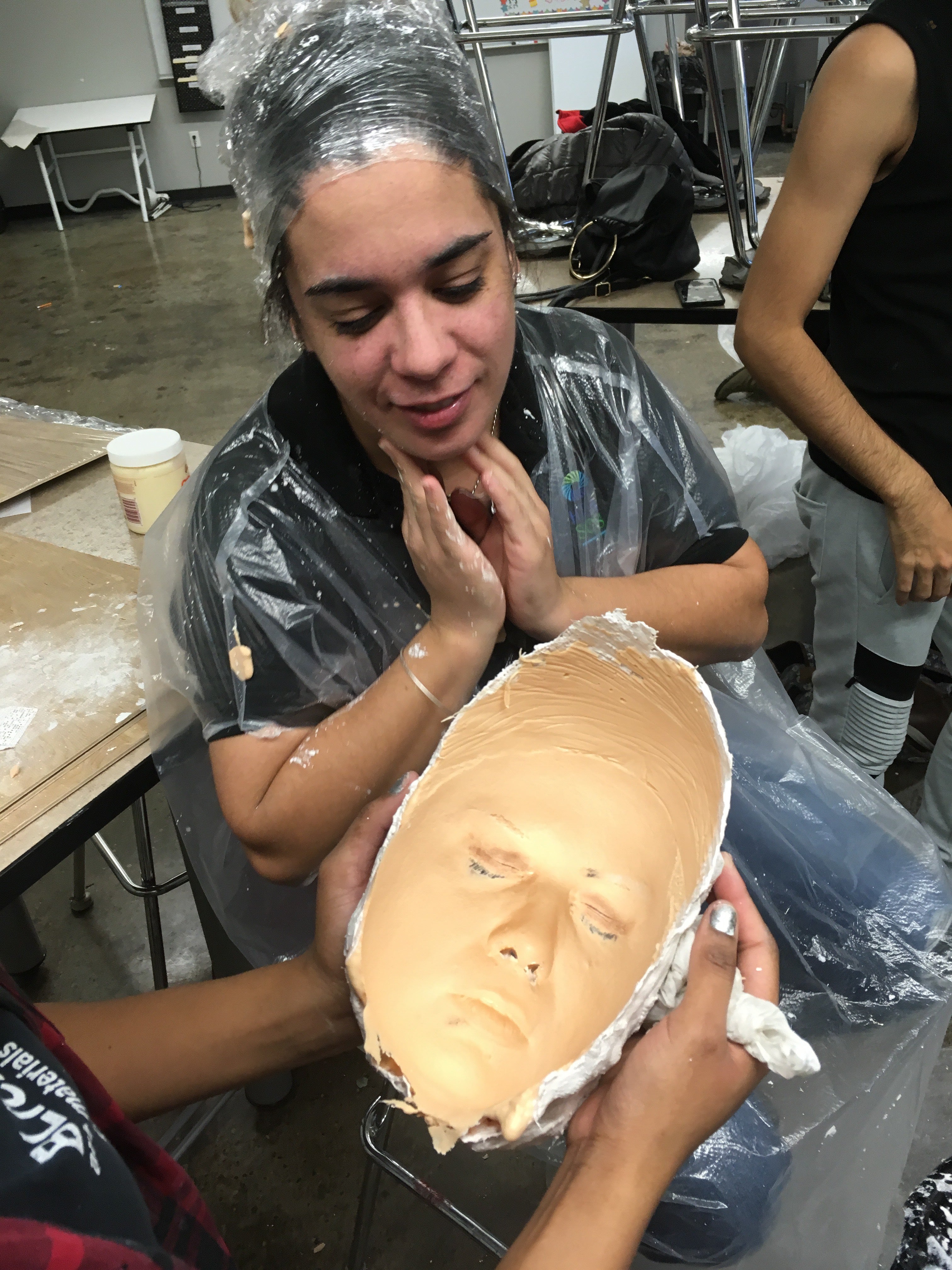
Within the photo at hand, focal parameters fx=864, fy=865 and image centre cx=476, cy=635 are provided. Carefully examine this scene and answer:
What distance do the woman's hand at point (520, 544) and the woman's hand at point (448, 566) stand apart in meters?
0.02

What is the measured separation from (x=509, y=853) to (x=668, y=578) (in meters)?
0.43

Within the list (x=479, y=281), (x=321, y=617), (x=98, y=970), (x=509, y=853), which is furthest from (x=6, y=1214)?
(x=98, y=970)

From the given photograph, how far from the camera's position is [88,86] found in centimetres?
619

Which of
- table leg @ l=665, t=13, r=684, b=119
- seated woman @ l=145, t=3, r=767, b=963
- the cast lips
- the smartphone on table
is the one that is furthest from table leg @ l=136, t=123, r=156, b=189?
the cast lips

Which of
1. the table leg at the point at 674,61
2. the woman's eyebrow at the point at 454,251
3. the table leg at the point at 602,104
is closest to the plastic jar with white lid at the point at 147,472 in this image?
the woman's eyebrow at the point at 454,251

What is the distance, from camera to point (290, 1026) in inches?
35.0

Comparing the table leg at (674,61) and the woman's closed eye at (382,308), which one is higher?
the table leg at (674,61)

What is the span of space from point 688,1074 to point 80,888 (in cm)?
162

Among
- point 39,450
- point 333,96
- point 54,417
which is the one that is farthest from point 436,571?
point 54,417

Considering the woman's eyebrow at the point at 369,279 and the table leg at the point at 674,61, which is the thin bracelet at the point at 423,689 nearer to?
the woman's eyebrow at the point at 369,279

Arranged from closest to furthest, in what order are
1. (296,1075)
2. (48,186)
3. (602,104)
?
(296,1075)
(602,104)
(48,186)

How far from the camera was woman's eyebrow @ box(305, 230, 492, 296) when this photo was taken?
83cm

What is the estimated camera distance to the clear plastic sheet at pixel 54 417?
67.5 inches

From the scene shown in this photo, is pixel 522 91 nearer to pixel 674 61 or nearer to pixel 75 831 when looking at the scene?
pixel 674 61
